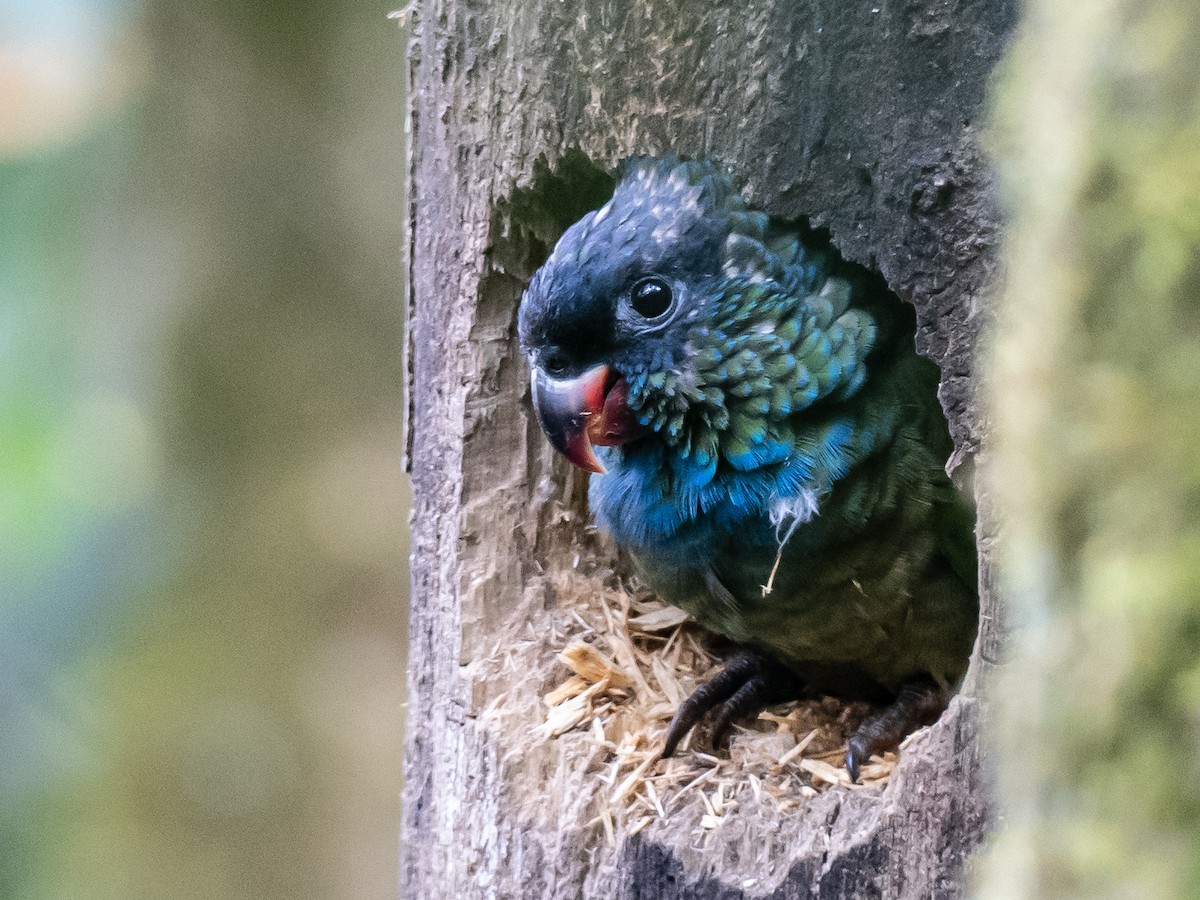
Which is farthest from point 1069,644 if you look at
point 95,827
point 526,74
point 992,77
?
point 95,827

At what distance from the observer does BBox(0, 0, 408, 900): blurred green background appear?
3.64 metres

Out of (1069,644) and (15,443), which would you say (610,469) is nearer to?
(1069,644)

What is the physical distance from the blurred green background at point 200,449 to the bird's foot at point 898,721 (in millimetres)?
2387

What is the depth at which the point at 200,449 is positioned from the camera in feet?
12.6

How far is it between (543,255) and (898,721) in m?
1.19

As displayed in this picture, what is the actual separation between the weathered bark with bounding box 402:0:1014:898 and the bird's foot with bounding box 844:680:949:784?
277 millimetres

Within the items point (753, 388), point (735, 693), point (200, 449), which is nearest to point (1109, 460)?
point (753, 388)

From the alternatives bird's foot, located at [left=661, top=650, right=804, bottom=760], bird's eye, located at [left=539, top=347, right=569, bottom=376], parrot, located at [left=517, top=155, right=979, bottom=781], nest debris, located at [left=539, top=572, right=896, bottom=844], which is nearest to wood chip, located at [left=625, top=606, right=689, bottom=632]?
nest debris, located at [left=539, top=572, right=896, bottom=844]

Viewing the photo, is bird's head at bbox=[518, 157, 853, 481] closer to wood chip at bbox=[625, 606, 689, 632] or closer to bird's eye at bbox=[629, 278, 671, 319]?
bird's eye at bbox=[629, 278, 671, 319]

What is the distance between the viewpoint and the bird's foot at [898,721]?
197 cm

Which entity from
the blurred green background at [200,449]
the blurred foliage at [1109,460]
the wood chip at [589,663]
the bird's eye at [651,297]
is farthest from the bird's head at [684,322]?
the blurred green background at [200,449]

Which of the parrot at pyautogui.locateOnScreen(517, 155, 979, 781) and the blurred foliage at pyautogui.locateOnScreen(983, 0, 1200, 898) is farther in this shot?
the parrot at pyautogui.locateOnScreen(517, 155, 979, 781)

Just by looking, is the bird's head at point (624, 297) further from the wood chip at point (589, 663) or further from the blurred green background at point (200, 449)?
the blurred green background at point (200, 449)

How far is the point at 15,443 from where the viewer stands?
3.66 metres
